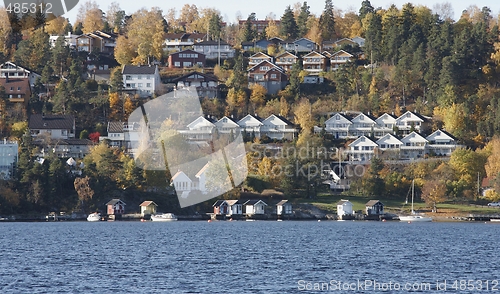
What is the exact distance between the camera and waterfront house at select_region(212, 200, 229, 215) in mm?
73750

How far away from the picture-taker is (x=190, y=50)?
10950cm

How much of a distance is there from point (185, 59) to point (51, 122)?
2572cm

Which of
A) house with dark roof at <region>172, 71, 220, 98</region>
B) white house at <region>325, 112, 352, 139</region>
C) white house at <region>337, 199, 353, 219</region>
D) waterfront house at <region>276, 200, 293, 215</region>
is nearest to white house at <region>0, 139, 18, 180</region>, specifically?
waterfront house at <region>276, 200, 293, 215</region>

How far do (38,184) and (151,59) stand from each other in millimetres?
45153

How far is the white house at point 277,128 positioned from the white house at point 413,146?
1118 cm

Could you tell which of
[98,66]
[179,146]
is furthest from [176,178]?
[98,66]

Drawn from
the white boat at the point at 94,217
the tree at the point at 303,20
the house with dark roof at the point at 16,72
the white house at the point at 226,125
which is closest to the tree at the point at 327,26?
the tree at the point at 303,20

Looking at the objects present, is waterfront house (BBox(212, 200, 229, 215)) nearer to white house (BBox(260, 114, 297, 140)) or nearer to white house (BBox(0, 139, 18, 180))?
white house (BBox(0, 139, 18, 180))

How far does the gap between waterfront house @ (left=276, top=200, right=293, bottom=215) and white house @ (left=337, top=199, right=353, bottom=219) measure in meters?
3.84

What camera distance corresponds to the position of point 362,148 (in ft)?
286

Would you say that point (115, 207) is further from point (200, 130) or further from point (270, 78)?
point (270, 78)

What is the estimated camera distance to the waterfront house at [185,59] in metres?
108

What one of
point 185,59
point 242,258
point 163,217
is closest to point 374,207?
point 163,217

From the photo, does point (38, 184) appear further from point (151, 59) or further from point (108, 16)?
point (108, 16)
